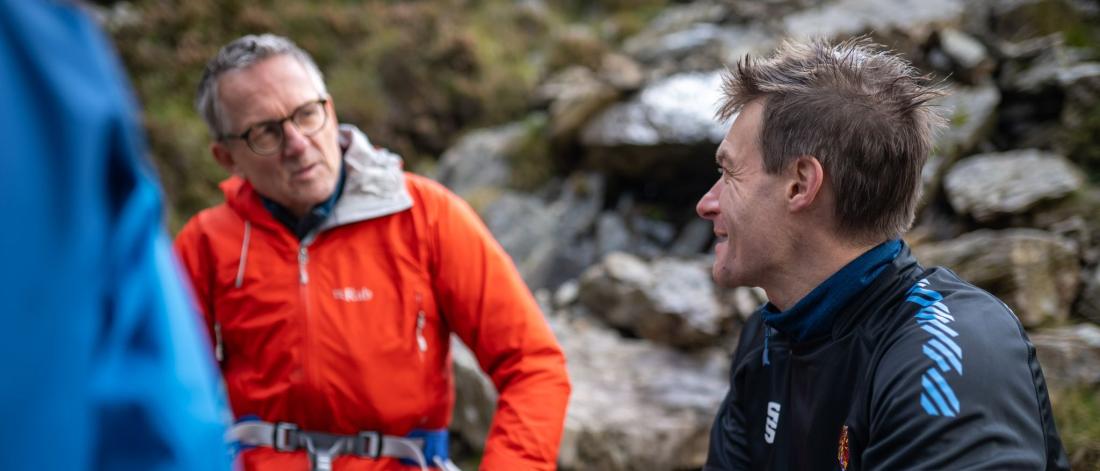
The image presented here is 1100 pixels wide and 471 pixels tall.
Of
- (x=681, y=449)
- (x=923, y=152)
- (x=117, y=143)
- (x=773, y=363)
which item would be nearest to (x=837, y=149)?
(x=923, y=152)

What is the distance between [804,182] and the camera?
177 centimetres

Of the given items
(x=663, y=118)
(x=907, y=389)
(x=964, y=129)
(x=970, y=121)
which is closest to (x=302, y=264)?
(x=907, y=389)

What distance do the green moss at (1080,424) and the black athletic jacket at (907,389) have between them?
1.64 metres

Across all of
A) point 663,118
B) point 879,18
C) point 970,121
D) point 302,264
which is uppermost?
point 879,18

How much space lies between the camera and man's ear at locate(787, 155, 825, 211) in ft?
5.67

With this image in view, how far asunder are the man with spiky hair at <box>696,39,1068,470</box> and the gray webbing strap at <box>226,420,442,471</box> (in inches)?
39.9

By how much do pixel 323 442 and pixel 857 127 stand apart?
173cm

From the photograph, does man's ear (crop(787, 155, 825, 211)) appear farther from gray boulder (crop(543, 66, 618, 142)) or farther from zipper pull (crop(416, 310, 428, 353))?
gray boulder (crop(543, 66, 618, 142))

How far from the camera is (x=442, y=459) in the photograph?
2.59 m

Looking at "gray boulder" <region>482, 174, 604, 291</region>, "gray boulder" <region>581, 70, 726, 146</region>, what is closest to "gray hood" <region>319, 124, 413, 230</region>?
"gray boulder" <region>482, 174, 604, 291</region>

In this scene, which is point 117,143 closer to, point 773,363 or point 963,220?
point 773,363

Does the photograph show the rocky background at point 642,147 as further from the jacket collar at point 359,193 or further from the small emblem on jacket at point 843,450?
the jacket collar at point 359,193

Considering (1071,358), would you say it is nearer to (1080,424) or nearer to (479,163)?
(1080,424)

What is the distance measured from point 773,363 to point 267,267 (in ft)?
5.04
